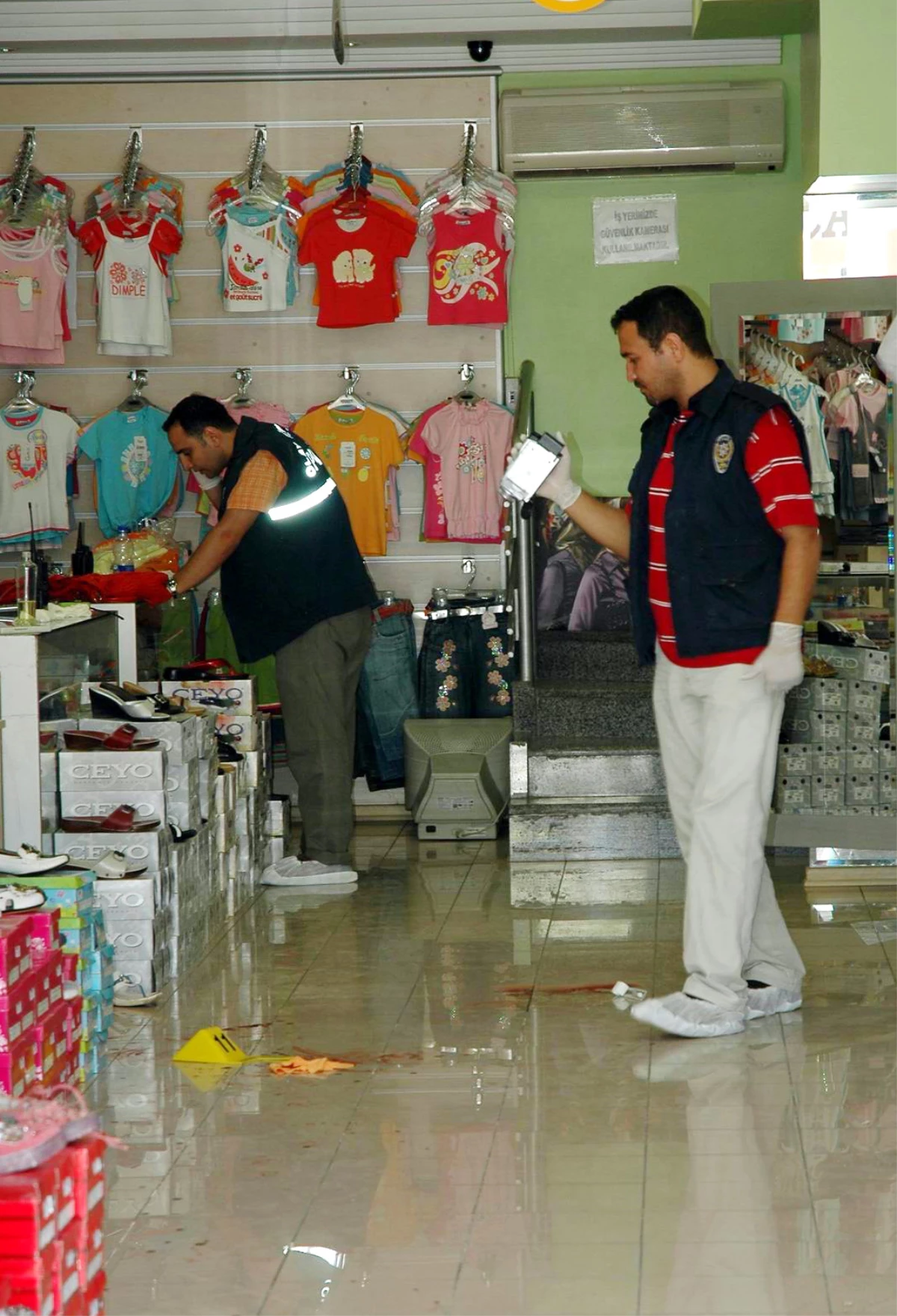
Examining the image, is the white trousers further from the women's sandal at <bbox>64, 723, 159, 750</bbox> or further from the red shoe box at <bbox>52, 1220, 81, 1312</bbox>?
the red shoe box at <bbox>52, 1220, 81, 1312</bbox>

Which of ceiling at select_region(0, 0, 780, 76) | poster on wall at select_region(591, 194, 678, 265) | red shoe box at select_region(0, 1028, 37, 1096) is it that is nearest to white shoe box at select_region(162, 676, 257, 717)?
red shoe box at select_region(0, 1028, 37, 1096)

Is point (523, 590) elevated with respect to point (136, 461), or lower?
lower

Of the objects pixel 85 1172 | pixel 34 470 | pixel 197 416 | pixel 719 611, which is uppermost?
pixel 197 416

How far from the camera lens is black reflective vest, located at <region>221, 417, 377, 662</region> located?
5.70 meters

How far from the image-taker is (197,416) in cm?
567

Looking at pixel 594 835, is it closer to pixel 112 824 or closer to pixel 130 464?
pixel 112 824

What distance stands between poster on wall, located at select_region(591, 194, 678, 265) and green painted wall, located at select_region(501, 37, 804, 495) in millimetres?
35

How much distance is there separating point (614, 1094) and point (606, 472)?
4604mm

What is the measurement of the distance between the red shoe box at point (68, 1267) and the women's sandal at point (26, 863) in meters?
1.78

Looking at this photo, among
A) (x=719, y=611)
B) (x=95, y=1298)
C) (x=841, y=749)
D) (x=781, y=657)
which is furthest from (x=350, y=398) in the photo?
(x=95, y=1298)

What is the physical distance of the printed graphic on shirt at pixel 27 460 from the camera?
7.40 m

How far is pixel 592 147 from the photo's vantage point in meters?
7.44

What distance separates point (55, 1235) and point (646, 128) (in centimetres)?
649

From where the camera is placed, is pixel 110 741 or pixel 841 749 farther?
pixel 841 749
